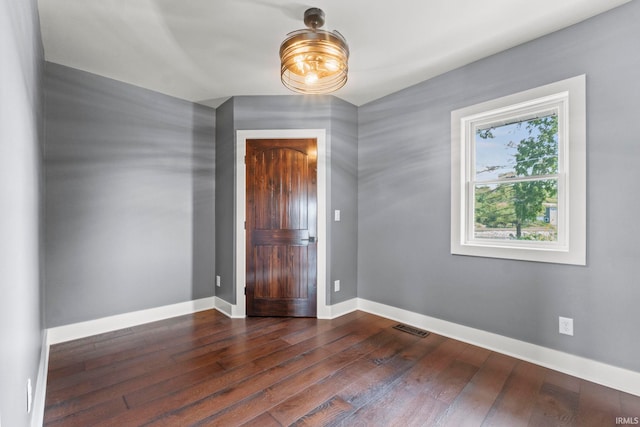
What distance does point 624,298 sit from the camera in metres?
2.03

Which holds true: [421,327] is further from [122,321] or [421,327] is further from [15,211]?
[15,211]

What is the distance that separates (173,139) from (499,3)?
3343 mm

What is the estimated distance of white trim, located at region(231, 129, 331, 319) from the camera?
346 cm

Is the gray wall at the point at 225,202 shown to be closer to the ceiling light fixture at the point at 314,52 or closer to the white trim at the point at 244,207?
the white trim at the point at 244,207

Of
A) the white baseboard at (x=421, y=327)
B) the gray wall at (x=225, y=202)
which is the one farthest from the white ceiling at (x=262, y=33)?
the white baseboard at (x=421, y=327)

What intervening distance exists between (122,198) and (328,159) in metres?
2.24

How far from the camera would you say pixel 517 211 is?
2.60 m

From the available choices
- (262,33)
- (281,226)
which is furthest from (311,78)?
(281,226)

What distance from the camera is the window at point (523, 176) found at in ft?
7.30

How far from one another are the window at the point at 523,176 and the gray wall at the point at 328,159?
124 cm

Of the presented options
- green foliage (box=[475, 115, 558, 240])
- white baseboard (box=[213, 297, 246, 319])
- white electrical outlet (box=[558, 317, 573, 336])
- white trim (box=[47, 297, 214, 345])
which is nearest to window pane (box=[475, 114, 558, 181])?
green foliage (box=[475, 115, 558, 240])

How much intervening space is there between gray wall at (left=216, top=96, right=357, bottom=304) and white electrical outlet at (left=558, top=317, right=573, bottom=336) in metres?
2.05

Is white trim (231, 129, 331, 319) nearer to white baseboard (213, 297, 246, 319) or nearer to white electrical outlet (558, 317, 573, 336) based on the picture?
white baseboard (213, 297, 246, 319)

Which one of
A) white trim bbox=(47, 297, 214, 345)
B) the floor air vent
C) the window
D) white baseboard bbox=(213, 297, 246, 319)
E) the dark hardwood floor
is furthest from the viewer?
white baseboard bbox=(213, 297, 246, 319)
